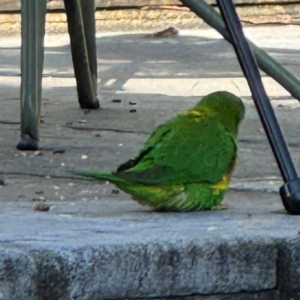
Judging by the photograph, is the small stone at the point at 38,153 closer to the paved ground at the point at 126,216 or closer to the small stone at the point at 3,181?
the paved ground at the point at 126,216

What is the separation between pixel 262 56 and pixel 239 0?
4772mm

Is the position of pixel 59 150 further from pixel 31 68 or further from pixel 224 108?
pixel 224 108

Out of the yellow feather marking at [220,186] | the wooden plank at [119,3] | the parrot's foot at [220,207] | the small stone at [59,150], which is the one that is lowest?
the wooden plank at [119,3]

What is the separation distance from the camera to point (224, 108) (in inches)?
84.7

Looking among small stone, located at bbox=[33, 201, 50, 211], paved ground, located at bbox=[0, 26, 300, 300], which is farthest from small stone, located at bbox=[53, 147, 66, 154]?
small stone, located at bbox=[33, 201, 50, 211]

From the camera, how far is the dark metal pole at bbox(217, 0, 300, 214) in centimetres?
182

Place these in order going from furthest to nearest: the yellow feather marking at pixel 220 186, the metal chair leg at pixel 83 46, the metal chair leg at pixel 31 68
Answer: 1. the metal chair leg at pixel 83 46
2. the metal chair leg at pixel 31 68
3. the yellow feather marking at pixel 220 186

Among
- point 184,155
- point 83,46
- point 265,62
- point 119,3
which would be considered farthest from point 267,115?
point 119,3

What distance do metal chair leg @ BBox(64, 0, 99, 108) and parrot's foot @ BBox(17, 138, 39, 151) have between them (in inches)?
31.1

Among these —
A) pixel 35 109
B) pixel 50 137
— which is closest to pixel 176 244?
pixel 35 109

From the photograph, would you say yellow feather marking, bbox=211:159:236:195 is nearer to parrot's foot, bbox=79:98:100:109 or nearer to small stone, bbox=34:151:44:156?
small stone, bbox=34:151:44:156

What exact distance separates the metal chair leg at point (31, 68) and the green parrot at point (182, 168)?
1.04 m

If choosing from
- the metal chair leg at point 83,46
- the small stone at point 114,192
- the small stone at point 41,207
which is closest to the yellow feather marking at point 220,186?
the small stone at point 41,207

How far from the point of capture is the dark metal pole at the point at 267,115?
1.82 m
